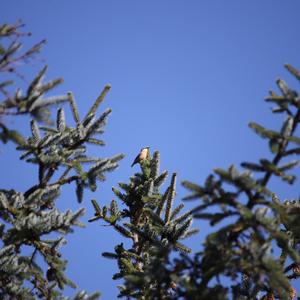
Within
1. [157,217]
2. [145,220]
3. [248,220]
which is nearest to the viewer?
[248,220]

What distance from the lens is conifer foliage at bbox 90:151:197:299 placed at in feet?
23.0

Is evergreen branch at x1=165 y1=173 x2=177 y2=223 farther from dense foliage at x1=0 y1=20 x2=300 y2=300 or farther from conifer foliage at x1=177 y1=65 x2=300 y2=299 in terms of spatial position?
conifer foliage at x1=177 y1=65 x2=300 y2=299

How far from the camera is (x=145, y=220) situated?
8.98m

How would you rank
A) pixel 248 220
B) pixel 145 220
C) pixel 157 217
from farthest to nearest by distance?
pixel 145 220
pixel 157 217
pixel 248 220

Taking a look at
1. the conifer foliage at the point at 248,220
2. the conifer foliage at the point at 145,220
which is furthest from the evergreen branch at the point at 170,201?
the conifer foliage at the point at 248,220

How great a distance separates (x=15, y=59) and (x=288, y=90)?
3.59 m

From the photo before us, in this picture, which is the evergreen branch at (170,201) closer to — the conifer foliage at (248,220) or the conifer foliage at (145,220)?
the conifer foliage at (145,220)

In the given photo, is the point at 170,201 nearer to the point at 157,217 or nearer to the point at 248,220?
the point at 157,217

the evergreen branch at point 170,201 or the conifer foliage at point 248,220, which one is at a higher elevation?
the evergreen branch at point 170,201

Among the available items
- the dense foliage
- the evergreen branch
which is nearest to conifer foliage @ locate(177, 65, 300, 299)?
the dense foliage

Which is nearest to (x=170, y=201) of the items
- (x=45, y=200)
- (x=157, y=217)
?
(x=157, y=217)

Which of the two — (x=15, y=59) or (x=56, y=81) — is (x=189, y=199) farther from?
(x=15, y=59)

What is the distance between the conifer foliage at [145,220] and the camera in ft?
23.0

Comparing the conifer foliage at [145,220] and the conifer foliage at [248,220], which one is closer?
the conifer foliage at [248,220]
